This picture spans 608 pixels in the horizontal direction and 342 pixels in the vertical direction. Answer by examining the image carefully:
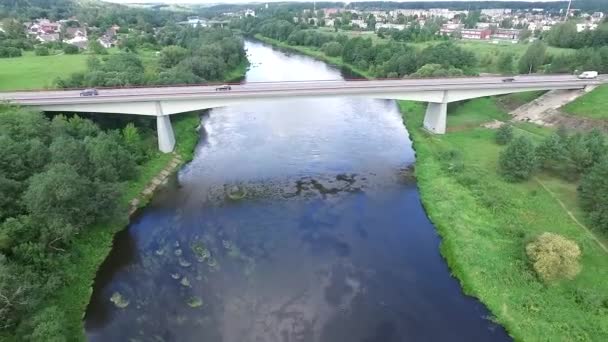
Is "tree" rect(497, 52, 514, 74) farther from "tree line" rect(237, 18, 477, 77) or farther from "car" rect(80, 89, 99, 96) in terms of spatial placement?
"car" rect(80, 89, 99, 96)

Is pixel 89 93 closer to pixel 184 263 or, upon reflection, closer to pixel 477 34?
pixel 184 263

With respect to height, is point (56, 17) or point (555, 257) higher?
point (56, 17)

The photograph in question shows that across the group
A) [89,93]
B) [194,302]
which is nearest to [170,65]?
[89,93]

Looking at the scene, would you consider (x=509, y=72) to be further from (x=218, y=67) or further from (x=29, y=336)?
(x=29, y=336)

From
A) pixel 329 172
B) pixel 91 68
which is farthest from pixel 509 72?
pixel 91 68

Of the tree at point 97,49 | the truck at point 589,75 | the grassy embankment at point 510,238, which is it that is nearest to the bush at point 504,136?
the grassy embankment at point 510,238
